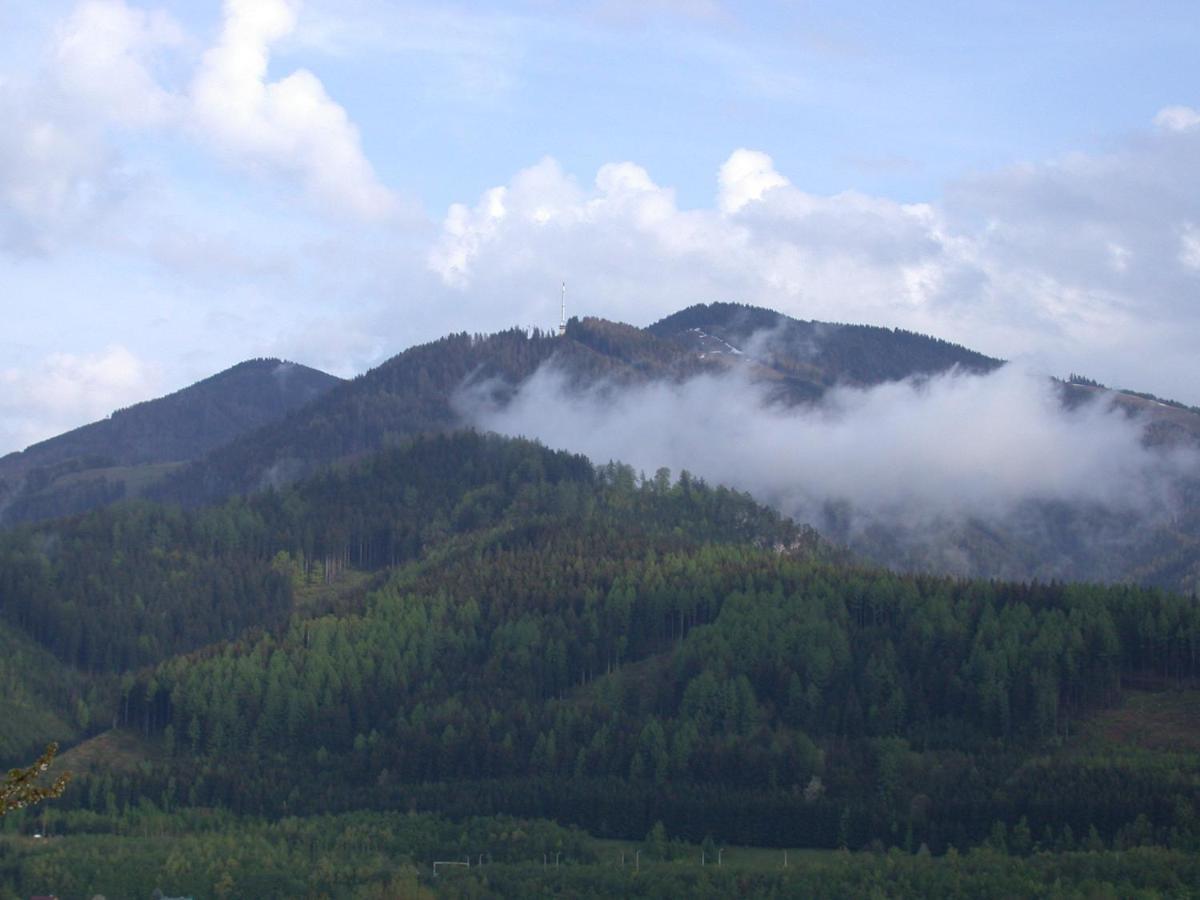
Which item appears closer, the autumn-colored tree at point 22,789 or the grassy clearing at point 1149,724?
the autumn-colored tree at point 22,789

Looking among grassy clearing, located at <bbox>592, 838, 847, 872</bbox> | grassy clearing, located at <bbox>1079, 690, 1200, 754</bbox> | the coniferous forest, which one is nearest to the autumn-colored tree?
the coniferous forest

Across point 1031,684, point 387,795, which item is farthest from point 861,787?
point 387,795

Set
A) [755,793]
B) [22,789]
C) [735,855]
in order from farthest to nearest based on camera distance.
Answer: [755,793] < [735,855] < [22,789]

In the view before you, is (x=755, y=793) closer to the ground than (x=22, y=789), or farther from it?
closer to the ground

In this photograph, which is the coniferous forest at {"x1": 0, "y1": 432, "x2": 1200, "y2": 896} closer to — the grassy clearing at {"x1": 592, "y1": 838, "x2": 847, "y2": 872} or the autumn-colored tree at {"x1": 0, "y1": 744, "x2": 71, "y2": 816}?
the grassy clearing at {"x1": 592, "y1": 838, "x2": 847, "y2": 872}

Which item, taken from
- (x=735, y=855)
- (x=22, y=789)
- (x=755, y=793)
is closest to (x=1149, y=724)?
(x=755, y=793)

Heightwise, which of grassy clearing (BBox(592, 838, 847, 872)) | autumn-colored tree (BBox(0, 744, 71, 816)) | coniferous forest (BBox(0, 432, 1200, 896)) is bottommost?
grassy clearing (BBox(592, 838, 847, 872))

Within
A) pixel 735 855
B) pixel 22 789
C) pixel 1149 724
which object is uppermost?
pixel 22 789

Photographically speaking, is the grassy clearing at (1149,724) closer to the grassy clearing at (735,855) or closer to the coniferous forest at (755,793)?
the coniferous forest at (755,793)

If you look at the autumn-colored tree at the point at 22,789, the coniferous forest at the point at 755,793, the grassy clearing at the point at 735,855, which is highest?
the autumn-colored tree at the point at 22,789

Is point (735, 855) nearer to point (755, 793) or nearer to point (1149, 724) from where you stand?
point (755, 793)

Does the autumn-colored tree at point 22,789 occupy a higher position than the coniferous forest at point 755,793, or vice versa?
the autumn-colored tree at point 22,789

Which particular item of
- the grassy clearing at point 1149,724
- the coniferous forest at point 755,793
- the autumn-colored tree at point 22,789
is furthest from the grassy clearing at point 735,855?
the autumn-colored tree at point 22,789

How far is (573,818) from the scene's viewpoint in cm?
17088
